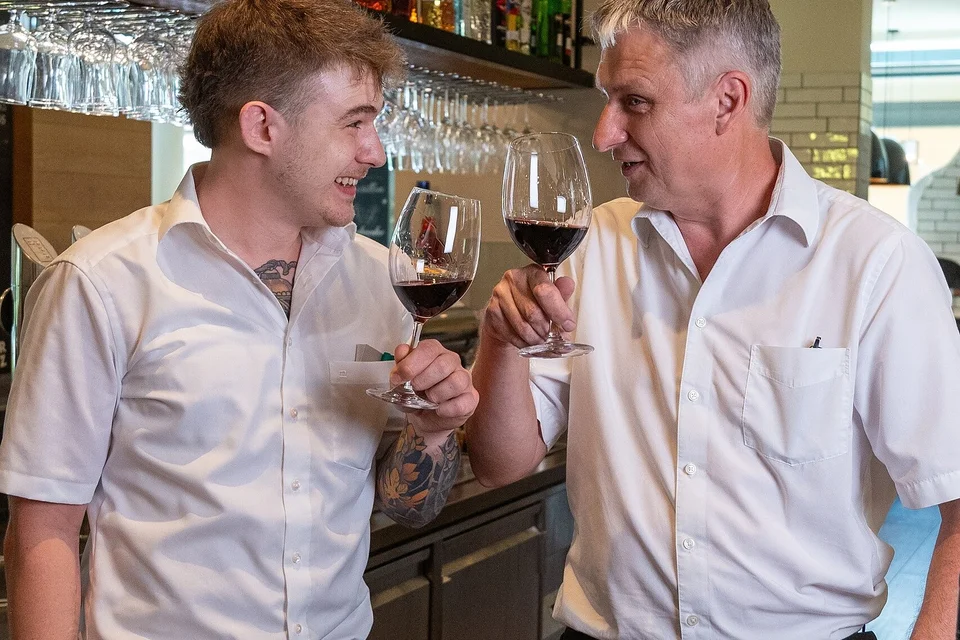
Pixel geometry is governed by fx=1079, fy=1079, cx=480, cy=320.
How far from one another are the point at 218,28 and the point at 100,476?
0.72 m

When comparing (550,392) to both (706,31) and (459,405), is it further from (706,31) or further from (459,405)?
(706,31)

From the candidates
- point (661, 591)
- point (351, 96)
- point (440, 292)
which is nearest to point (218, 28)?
point (351, 96)

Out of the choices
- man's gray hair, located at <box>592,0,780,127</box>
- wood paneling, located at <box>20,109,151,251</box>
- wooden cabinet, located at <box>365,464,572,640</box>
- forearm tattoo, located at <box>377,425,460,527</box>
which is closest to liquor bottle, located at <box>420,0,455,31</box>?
wooden cabinet, located at <box>365,464,572,640</box>

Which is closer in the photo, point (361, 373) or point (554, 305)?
point (554, 305)

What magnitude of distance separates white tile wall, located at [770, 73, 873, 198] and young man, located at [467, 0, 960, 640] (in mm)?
3370

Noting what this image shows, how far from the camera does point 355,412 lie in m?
1.76

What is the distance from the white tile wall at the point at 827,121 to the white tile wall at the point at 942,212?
4106 millimetres

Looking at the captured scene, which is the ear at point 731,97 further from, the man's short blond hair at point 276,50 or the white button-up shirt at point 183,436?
the white button-up shirt at point 183,436

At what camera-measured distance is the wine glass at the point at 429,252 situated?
4.90ft

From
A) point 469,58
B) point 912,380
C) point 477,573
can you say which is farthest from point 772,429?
point 469,58

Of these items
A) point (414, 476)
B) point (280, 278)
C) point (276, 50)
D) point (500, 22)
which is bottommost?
point (414, 476)

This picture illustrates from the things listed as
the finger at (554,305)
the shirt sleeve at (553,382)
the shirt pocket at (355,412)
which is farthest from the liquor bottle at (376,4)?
the finger at (554,305)

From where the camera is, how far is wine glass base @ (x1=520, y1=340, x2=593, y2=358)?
144cm

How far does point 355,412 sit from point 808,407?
0.71m
